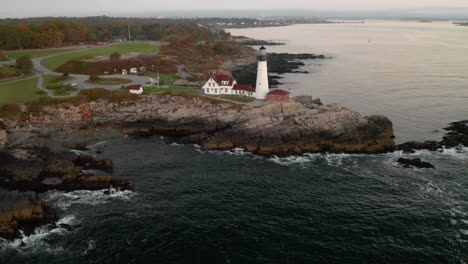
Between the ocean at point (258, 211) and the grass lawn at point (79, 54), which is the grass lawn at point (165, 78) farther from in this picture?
the ocean at point (258, 211)

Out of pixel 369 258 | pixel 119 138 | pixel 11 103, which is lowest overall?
pixel 369 258

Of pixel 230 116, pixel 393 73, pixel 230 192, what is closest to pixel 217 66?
pixel 393 73

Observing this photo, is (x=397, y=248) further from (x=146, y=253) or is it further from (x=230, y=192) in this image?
(x=146, y=253)

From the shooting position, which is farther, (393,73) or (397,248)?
(393,73)

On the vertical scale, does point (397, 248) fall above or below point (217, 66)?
below

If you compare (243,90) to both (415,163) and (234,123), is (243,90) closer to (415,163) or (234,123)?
(234,123)

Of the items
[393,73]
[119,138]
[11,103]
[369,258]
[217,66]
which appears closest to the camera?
[369,258]

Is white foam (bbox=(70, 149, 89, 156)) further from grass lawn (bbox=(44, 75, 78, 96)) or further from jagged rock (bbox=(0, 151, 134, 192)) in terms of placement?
grass lawn (bbox=(44, 75, 78, 96))
